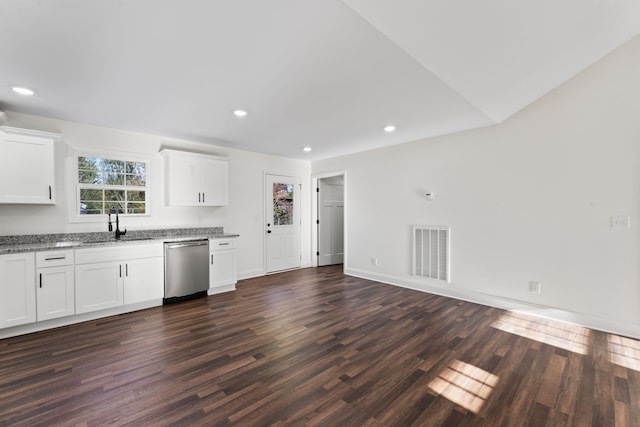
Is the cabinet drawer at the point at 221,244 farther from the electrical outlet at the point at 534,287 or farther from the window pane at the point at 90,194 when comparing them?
the electrical outlet at the point at 534,287

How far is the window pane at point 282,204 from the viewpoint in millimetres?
5727

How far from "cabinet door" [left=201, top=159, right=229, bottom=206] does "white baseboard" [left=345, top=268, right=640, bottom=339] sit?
315 cm

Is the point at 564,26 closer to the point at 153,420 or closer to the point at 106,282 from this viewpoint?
the point at 153,420

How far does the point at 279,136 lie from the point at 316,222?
8.43 ft

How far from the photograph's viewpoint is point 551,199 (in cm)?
324

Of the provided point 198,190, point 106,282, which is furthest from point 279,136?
point 106,282

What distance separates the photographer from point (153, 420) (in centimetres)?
167

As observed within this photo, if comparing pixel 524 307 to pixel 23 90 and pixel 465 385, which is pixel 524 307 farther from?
pixel 23 90

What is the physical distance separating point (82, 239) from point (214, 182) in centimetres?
189

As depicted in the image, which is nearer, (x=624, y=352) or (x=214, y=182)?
(x=624, y=352)

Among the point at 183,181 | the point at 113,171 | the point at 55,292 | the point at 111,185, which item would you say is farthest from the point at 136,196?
the point at 55,292

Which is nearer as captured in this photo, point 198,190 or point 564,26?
point 564,26

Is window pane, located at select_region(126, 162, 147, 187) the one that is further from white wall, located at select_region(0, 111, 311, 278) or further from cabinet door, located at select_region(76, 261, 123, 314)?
cabinet door, located at select_region(76, 261, 123, 314)

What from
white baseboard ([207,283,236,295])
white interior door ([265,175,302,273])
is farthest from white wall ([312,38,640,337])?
white baseboard ([207,283,236,295])
